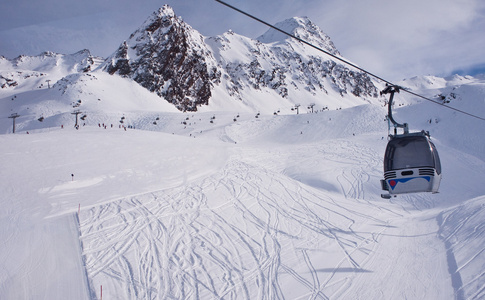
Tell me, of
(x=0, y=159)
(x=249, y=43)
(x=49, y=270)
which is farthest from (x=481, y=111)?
(x=249, y=43)

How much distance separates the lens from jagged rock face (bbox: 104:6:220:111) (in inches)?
3219

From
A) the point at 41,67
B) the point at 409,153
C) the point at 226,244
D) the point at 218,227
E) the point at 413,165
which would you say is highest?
the point at 41,67

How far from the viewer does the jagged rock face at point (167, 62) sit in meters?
81.8

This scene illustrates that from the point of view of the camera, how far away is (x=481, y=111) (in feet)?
111

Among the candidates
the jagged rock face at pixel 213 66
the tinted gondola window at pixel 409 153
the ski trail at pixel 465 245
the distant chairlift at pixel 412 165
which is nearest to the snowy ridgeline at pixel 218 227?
the ski trail at pixel 465 245

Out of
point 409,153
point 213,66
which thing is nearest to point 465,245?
point 409,153

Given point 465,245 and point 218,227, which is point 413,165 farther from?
point 218,227

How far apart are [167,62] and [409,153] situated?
298 feet

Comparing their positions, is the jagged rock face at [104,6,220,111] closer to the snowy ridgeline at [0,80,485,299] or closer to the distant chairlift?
the snowy ridgeline at [0,80,485,299]

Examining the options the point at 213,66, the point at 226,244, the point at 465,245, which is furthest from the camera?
the point at 213,66

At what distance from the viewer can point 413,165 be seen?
8070 mm

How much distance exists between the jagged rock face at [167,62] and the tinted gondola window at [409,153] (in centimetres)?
8088

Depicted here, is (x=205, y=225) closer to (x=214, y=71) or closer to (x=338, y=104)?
(x=214, y=71)

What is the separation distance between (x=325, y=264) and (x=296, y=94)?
428 ft
